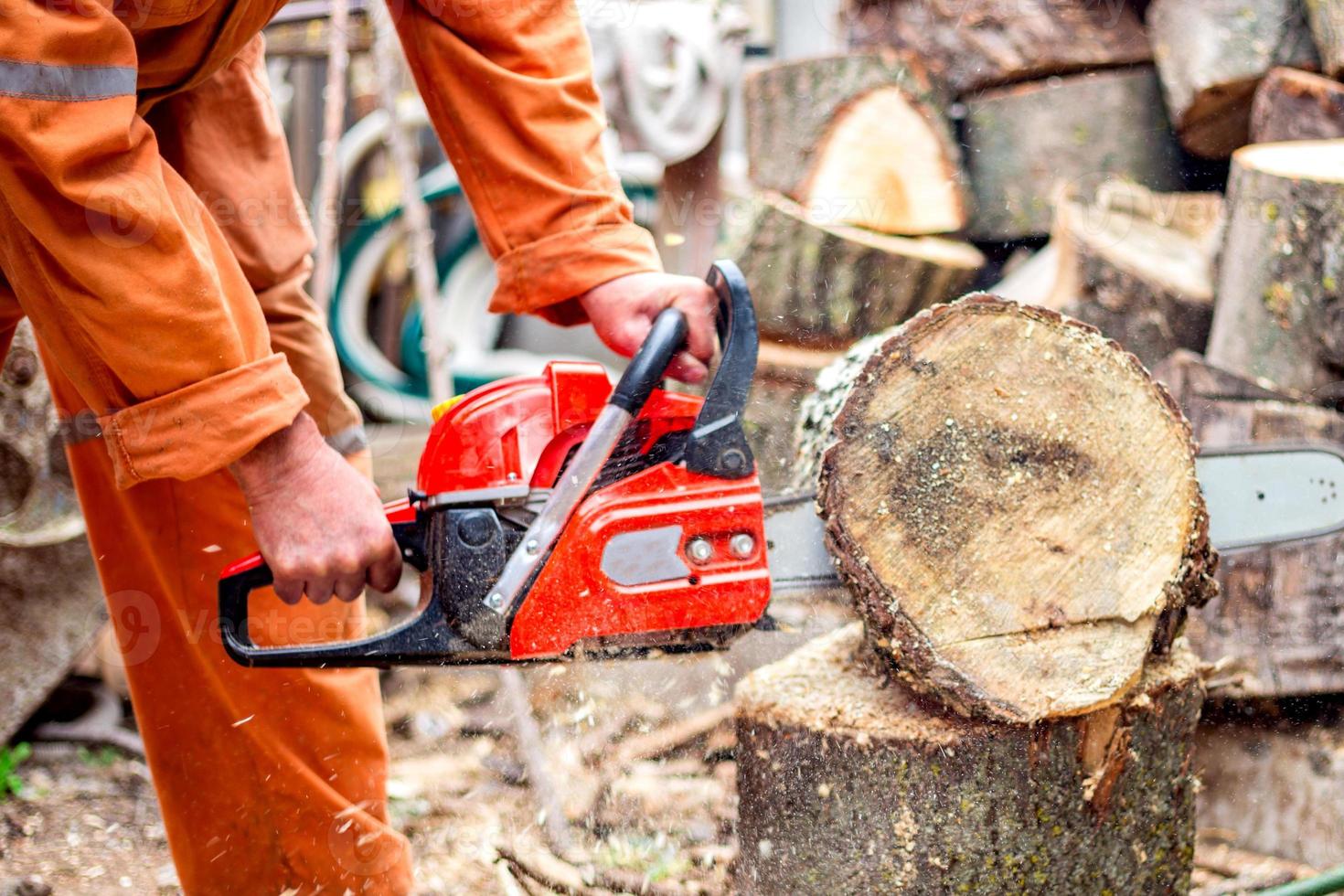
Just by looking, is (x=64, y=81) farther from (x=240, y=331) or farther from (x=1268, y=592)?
(x=1268, y=592)

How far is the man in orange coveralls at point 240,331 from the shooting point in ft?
3.82

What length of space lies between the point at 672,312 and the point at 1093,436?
1.90 feet

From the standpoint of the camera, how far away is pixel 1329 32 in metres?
2.51

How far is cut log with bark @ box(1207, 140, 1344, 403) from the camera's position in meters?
2.05

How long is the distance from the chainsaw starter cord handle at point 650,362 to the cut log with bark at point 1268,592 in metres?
1.13

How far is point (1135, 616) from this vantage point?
57.0 inches

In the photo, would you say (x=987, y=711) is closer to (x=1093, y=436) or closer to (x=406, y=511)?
(x=1093, y=436)

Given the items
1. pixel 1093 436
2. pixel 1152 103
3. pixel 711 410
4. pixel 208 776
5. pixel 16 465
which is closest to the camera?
pixel 711 410

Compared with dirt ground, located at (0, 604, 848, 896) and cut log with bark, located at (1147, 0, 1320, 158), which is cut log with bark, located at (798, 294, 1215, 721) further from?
cut log with bark, located at (1147, 0, 1320, 158)

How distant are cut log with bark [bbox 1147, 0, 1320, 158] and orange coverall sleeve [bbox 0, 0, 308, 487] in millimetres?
2427

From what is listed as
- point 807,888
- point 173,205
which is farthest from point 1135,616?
point 173,205

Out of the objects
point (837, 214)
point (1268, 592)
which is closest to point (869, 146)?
point (837, 214)

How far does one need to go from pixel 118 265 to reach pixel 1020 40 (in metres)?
2.58

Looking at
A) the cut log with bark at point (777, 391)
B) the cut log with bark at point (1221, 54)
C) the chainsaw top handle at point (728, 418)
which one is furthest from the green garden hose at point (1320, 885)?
the cut log with bark at point (1221, 54)
